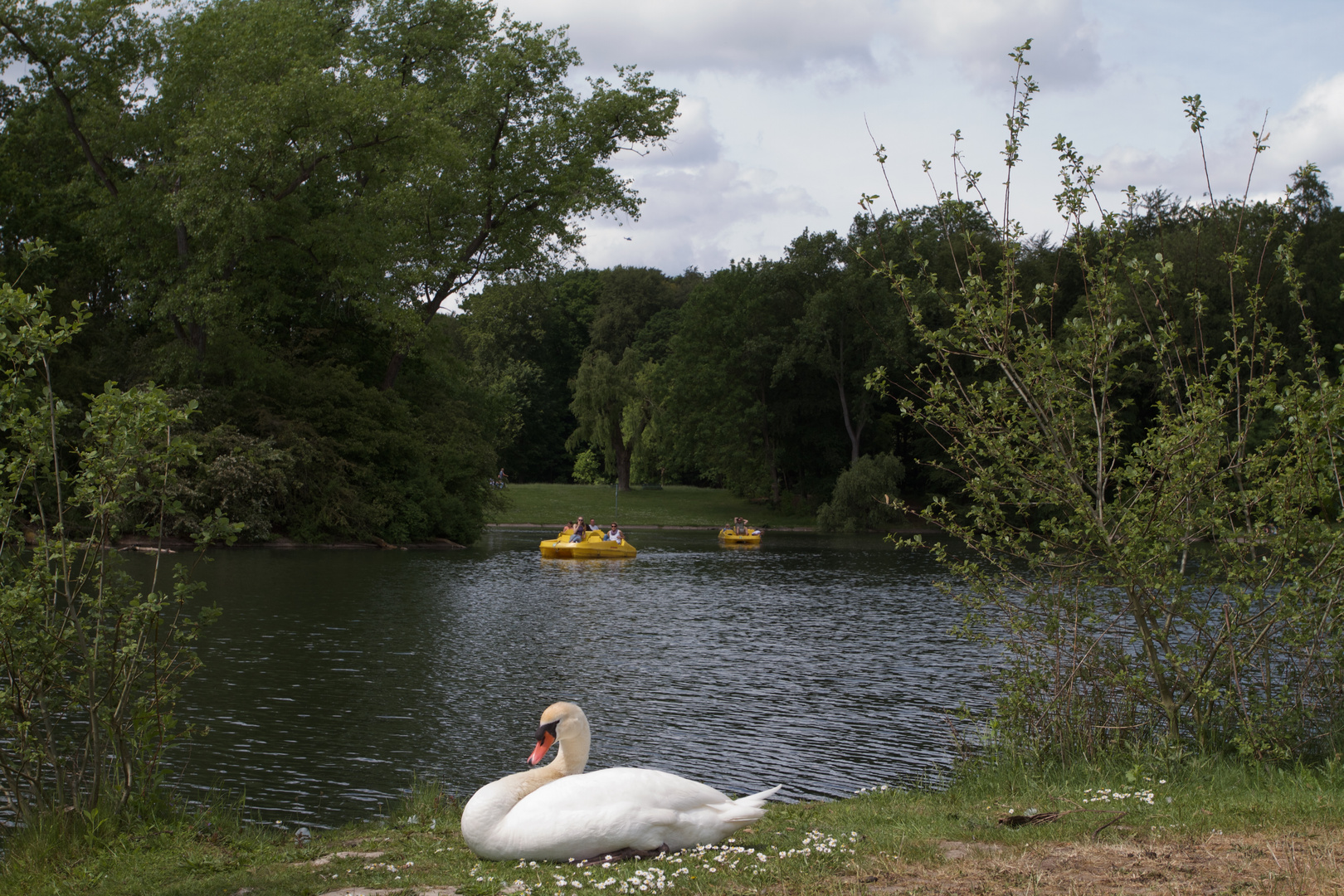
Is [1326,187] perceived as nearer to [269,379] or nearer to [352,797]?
[269,379]

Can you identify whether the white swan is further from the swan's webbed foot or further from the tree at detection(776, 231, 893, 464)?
the tree at detection(776, 231, 893, 464)

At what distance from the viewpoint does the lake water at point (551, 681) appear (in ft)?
34.1

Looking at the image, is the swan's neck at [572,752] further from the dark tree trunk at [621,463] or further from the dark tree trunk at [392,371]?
the dark tree trunk at [621,463]

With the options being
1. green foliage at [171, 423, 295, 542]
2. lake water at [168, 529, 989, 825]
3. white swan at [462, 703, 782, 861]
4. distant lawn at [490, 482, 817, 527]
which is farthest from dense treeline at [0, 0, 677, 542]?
white swan at [462, 703, 782, 861]

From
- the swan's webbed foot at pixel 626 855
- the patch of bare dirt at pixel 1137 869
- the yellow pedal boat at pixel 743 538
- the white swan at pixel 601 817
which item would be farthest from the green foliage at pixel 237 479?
the patch of bare dirt at pixel 1137 869

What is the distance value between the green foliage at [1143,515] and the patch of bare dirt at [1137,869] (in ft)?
8.20

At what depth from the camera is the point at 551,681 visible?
48.7 feet

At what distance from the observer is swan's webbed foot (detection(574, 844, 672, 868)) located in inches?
236

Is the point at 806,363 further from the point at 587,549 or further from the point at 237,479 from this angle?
the point at 237,479

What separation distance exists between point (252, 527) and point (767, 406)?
112 ft

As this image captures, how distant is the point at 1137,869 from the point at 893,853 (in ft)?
3.68

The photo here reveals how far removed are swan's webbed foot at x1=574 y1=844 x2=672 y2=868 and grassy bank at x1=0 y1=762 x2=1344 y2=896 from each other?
8.0 inches

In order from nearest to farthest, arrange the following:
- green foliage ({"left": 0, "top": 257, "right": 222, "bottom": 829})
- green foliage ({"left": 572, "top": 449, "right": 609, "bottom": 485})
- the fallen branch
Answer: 1. the fallen branch
2. green foliage ({"left": 0, "top": 257, "right": 222, "bottom": 829})
3. green foliage ({"left": 572, "top": 449, "right": 609, "bottom": 485})

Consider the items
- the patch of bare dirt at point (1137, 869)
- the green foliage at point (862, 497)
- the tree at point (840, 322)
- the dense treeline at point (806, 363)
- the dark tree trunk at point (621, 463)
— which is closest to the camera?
the patch of bare dirt at point (1137, 869)
